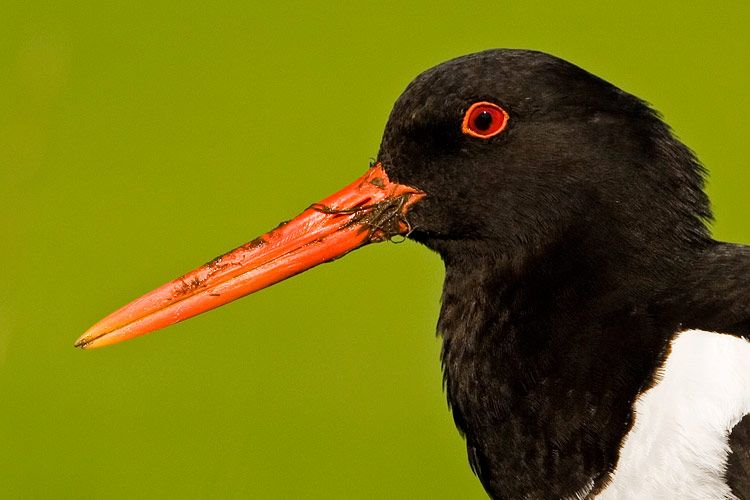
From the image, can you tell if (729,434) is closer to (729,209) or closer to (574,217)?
(574,217)

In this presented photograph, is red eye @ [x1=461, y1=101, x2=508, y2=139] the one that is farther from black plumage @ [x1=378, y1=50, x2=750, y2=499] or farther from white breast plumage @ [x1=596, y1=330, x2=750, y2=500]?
white breast plumage @ [x1=596, y1=330, x2=750, y2=500]

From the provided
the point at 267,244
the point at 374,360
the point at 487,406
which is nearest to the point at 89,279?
the point at 374,360

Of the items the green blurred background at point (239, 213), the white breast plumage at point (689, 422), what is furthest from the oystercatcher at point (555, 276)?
the green blurred background at point (239, 213)

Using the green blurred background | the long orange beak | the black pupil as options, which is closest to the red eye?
the black pupil

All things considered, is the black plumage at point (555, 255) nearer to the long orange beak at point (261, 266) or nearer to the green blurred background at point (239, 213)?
the long orange beak at point (261, 266)

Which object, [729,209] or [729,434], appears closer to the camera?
[729,434]

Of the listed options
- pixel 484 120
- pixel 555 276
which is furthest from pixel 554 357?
pixel 484 120

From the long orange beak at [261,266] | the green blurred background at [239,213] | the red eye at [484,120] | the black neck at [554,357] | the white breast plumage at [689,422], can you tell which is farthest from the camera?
the green blurred background at [239,213]
